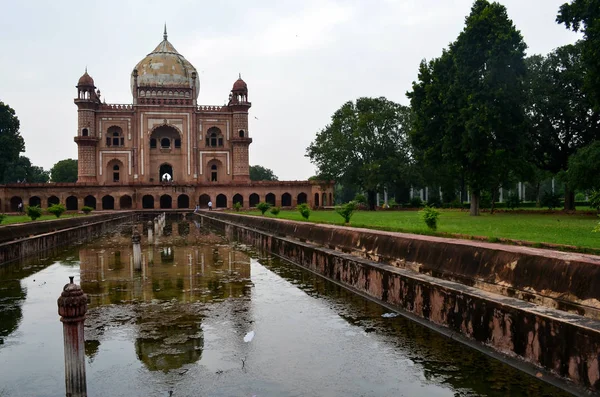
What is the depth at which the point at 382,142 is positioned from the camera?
40094 mm

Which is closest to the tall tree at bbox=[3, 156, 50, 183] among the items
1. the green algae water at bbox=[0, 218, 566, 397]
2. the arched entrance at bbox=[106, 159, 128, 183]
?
the arched entrance at bbox=[106, 159, 128, 183]

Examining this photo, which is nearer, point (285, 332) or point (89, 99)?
point (285, 332)

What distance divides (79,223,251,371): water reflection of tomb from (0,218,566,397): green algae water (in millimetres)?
24

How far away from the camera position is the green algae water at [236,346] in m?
3.59

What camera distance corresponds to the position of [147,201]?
51594 millimetres

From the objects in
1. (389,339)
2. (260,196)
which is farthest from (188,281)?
(260,196)

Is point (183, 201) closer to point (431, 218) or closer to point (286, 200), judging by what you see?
point (286, 200)

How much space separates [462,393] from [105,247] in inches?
502

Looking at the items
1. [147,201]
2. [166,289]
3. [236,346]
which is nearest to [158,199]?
[147,201]

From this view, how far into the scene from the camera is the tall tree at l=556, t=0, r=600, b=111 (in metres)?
17.8

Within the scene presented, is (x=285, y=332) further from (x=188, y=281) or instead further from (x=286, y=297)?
(x=188, y=281)

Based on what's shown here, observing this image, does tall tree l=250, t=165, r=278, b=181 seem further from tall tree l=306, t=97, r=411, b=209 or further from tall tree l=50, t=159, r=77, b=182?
tall tree l=306, t=97, r=411, b=209

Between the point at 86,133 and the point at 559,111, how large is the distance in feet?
145

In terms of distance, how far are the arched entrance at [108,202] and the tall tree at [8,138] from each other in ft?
29.5
